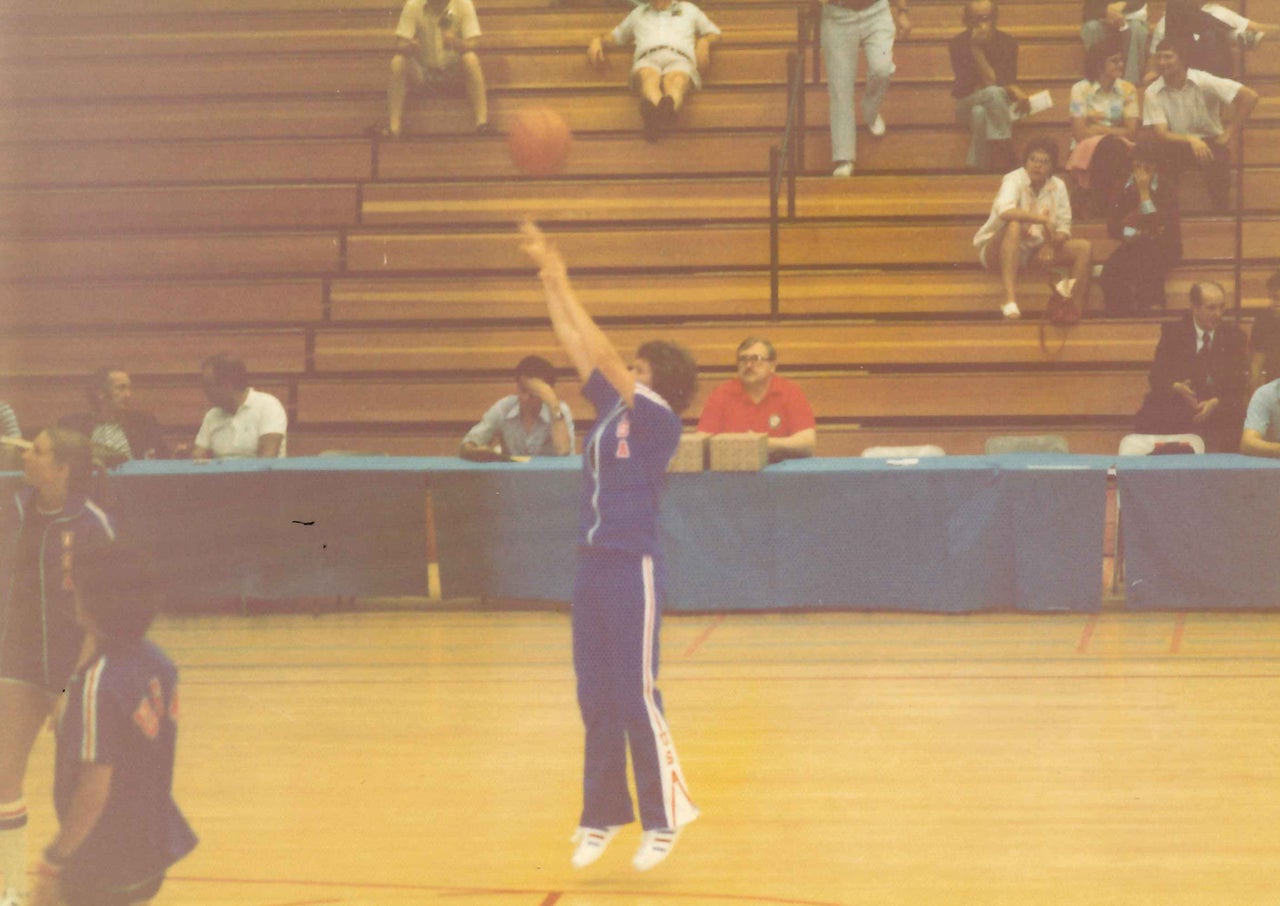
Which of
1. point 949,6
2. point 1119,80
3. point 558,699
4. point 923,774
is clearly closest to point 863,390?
point 1119,80

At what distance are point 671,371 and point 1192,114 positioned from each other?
31.3 ft

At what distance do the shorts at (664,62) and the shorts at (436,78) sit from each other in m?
1.48

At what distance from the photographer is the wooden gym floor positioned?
4.96 m

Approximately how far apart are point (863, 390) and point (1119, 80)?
3.32 m

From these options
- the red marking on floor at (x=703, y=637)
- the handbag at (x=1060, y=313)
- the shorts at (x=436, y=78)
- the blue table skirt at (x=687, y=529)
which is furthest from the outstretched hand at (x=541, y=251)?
the shorts at (x=436, y=78)

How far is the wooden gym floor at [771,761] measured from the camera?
4.96m

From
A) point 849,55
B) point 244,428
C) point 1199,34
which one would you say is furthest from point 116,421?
point 1199,34

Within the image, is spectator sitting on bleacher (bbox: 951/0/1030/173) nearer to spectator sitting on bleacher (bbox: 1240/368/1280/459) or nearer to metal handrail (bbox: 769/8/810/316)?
metal handrail (bbox: 769/8/810/316)

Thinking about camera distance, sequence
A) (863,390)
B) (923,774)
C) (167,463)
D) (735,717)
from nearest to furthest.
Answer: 1. (923,774)
2. (735,717)
3. (167,463)
4. (863,390)

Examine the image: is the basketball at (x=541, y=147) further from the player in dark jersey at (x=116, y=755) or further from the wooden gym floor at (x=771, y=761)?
the player in dark jersey at (x=116, y=755)

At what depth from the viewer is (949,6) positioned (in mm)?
15281

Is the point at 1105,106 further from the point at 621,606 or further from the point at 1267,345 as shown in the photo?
the point at 621,606

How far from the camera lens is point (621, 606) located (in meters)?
4.88

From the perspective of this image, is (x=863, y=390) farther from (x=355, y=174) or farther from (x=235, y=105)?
(x=235, y=105)
